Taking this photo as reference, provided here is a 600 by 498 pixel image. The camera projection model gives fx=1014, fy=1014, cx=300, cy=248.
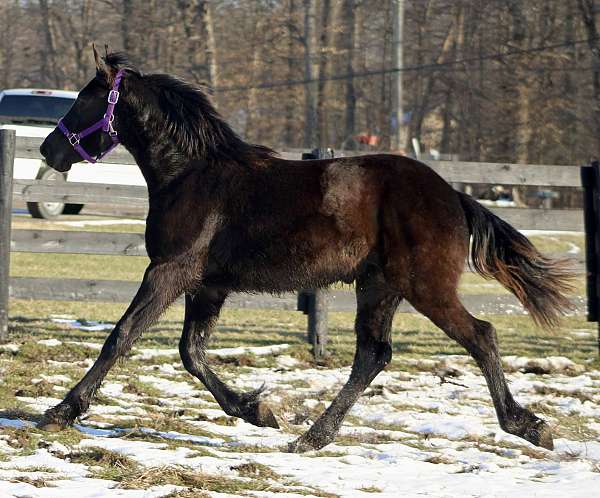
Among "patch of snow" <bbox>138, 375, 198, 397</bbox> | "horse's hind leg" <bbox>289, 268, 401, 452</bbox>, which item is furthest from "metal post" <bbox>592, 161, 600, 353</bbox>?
"patch of snow" <bbox>138, 375, 198, 397</bbox>

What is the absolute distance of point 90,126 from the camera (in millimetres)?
6016

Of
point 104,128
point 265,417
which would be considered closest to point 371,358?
point 265,417

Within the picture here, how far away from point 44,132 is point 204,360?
11286 mm

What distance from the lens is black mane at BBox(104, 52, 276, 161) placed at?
19.4 ft

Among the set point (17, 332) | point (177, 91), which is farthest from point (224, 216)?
point (17, 332)

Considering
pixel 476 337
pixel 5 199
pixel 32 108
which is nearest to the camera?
pixel 476 337

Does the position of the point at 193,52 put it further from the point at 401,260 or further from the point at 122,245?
the point at 401,260

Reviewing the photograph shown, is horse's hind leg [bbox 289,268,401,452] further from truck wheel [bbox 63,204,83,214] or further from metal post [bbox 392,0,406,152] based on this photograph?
metal post [bbox 392,0,406,152]

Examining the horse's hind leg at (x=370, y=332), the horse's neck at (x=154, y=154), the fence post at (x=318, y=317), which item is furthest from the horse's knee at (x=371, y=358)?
the fence post at (x=318, y=317)

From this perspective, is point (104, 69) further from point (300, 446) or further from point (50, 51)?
point (50, 51)

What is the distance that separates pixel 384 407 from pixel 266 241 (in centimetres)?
171

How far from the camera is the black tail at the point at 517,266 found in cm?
578

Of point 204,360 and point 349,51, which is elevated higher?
point 349,51

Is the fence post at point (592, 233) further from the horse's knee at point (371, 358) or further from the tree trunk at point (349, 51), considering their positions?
the tree trunk at point (349, 51)
